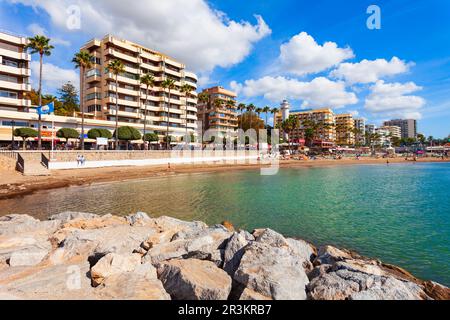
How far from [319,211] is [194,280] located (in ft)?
48.8

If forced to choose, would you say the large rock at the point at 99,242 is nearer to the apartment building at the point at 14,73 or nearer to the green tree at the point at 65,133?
the green tree at the point at 65,133

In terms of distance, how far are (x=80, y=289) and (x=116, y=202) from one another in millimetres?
16871

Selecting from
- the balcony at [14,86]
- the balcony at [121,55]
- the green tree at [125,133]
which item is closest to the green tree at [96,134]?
the green tree at [125,133]

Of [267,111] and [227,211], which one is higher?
[267,111]

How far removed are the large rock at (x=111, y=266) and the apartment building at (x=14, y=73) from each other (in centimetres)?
5444

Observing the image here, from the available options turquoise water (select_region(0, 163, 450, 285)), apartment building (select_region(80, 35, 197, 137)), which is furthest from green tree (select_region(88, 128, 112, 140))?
turquoise water (select_region(0, 163, 450, 285))

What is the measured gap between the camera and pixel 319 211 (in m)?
18.1

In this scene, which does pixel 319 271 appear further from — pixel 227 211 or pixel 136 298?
pixel 227 211

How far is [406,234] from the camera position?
13.2 metres

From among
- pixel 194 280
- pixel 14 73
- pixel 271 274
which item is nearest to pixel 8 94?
pixel 14 73

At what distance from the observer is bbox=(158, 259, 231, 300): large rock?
5.26 m

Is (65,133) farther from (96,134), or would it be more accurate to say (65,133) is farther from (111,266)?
(111,266)

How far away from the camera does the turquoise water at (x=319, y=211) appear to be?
11.3 meters
